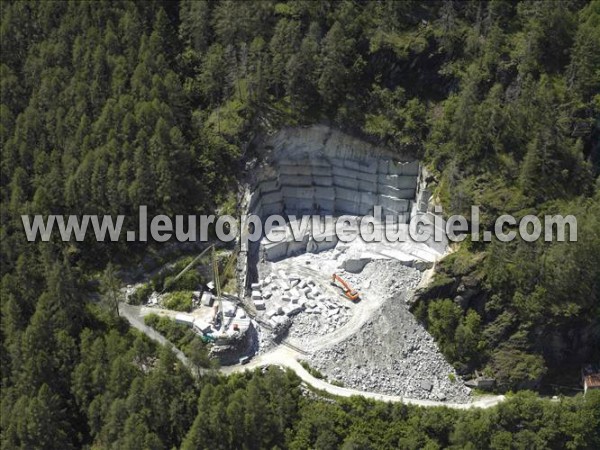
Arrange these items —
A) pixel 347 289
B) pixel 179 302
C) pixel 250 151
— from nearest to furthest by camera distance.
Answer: pixel 179 302 → pixel 347 289 → pixel 250 151

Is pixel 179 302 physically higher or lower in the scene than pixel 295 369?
higher

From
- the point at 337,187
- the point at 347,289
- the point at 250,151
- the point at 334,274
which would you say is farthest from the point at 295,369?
the point at 250,151

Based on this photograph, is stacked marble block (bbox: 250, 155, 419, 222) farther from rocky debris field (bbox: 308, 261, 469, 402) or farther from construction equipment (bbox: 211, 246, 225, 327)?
rocky debris field (bbox: 308, 261, 469, 402)

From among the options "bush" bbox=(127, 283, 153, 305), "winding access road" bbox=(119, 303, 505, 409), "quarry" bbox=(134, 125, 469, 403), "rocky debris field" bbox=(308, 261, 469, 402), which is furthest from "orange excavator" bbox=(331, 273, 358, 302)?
"bush" bbox=(127, 283, 153, 305)

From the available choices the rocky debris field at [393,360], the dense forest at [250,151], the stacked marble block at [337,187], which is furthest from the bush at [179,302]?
the stacked marble block at [337,187]

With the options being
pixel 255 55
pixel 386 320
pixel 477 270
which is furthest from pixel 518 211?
pixel 255 55

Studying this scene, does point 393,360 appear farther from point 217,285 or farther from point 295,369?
point 217,285
